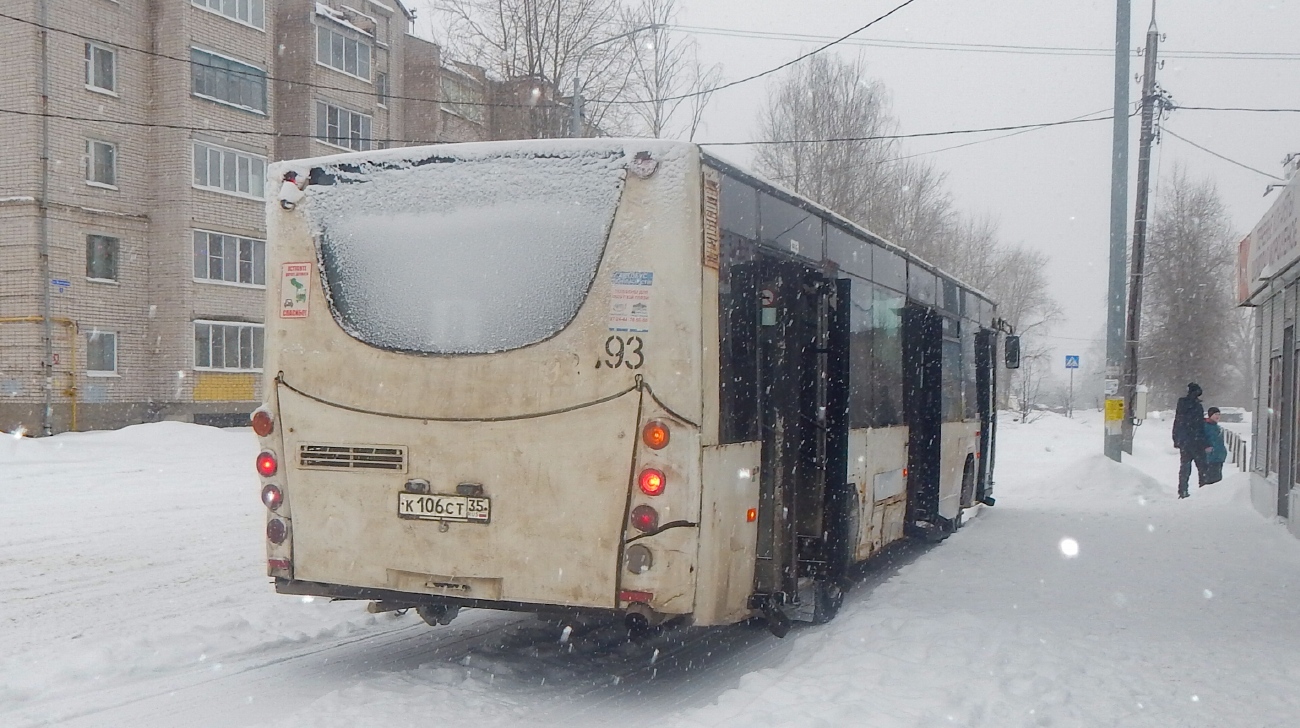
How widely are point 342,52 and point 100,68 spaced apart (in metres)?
10.3

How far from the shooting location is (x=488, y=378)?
5.66 meters

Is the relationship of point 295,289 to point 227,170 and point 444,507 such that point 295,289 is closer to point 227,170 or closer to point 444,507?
point 444,507

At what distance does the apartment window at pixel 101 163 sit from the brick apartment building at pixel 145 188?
41mm

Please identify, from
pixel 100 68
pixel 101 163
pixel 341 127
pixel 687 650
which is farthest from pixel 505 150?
pixel 341 127

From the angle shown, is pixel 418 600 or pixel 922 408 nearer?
pixel 418 600

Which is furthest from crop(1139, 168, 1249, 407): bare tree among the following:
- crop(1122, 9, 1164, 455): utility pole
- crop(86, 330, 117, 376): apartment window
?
Result: crop(86, 330, 117, 376): apartment window

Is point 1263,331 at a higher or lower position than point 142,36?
lower

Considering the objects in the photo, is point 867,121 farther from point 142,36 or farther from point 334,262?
point 334,262

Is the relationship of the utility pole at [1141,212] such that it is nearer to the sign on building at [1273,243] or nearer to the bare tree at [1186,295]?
the sign on building at [1273,243]

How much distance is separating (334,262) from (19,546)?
258 inches

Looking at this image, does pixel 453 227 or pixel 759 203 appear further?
pixel 759 203

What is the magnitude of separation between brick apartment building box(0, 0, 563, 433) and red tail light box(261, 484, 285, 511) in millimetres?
23325

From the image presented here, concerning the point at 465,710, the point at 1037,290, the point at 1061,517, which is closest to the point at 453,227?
the point at 465,710

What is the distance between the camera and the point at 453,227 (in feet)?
19.3
